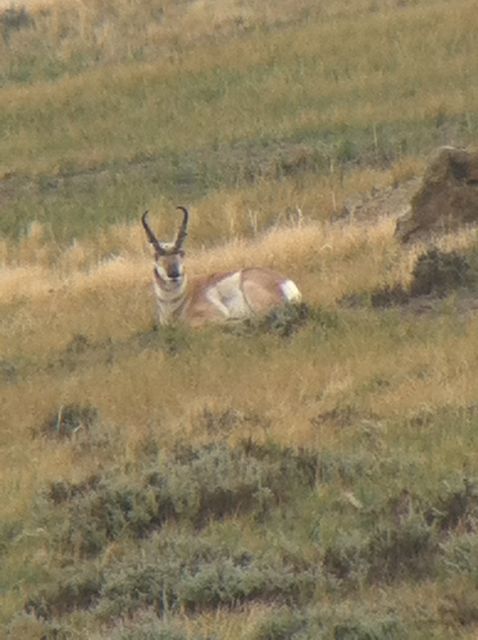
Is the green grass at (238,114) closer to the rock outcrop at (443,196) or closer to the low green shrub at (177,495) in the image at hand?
the rock outcrop at (443,196)

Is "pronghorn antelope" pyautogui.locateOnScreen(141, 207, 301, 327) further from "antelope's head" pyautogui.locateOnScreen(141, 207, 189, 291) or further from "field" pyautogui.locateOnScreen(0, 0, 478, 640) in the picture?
"field" pyautogui.locateOnScreen(0, 0, 478, 640)

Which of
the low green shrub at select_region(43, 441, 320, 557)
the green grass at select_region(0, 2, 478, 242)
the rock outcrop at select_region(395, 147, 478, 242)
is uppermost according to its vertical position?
the low green shrub at select_region(43, 441, 320, 557)

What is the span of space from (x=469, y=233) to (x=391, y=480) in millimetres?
6747

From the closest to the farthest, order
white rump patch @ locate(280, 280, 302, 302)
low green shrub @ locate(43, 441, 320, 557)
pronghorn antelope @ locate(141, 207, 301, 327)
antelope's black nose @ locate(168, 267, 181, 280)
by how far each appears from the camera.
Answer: low green shrub @ locate(43, 441, 320, 557) < white rump patch @ locate(280, 280, 302, 302) < pronghorn antelope @ locate(141, 207, 301, 327) < antelope's black nose @ locate(168, 267, 181, 280)

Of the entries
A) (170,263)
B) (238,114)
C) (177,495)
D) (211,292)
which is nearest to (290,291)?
(211,292)

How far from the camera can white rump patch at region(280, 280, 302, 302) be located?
46.7 ft

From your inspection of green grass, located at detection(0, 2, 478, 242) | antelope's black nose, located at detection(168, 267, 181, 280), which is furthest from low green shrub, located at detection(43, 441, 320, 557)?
green grass, located at detection(0, 2, 478, 242)

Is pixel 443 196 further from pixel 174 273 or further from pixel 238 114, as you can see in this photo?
pixel 238 114

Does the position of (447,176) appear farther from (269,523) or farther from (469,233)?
(269,523)

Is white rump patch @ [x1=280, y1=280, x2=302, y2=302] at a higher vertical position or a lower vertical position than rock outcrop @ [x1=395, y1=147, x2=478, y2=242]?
higher

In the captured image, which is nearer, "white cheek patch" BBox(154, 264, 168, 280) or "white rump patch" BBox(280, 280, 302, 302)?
"white rump patch" BBox(280, 280, 302, 302)

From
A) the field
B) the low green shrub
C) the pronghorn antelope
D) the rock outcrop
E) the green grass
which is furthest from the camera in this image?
the green grass

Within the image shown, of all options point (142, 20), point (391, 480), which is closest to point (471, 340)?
point (391, 480)

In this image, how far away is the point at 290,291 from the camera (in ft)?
47.3
